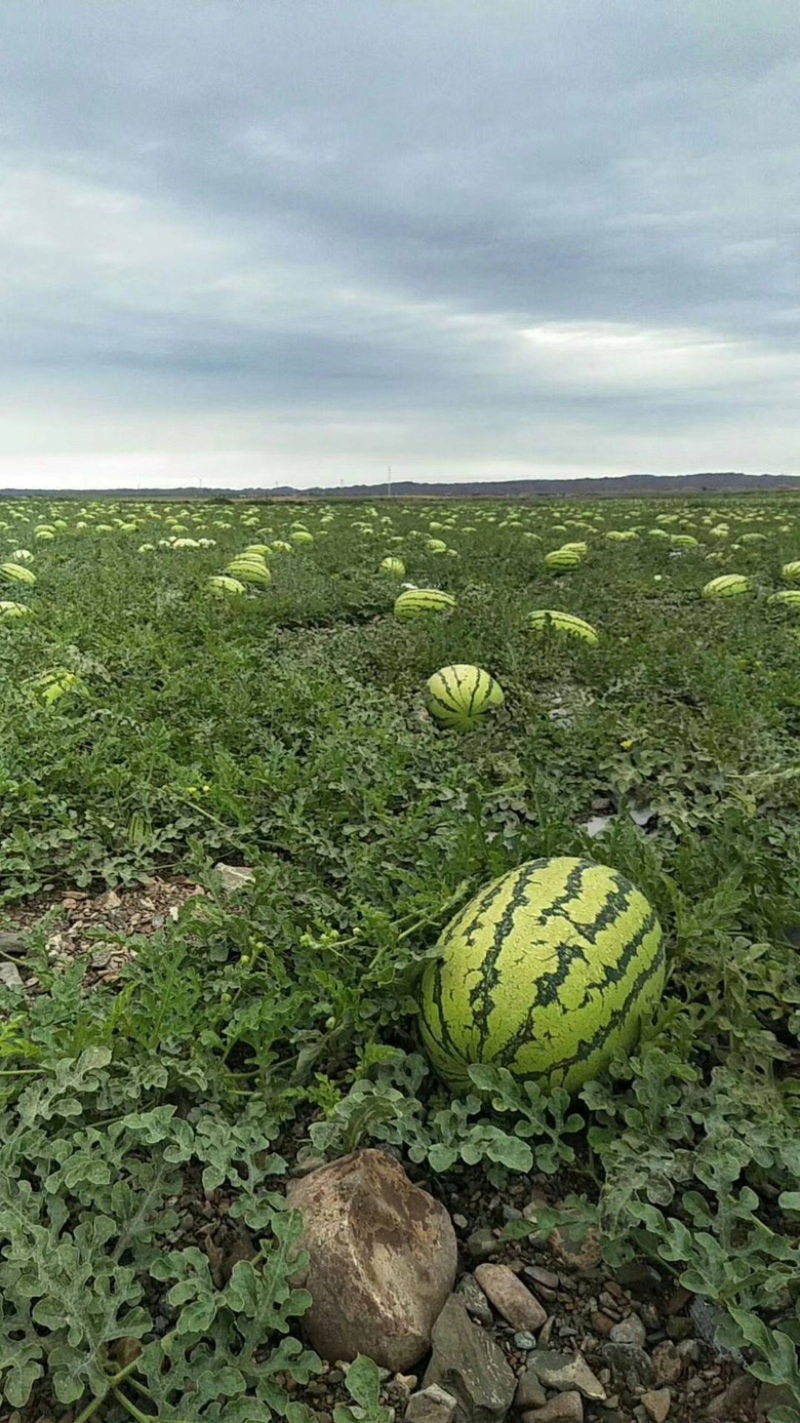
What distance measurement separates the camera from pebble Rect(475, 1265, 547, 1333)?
5.60 ft

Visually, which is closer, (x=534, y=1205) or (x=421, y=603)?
(x=534, y=1205)

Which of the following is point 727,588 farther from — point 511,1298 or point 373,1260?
point 373,1260

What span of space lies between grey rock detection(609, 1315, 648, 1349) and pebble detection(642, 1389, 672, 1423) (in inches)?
3.2

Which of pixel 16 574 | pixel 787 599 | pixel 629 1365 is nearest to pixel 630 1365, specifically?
pixel 629 1365

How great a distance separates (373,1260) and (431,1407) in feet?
0.87

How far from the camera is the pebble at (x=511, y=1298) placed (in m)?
1.71

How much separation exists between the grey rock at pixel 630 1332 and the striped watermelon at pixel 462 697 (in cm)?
315

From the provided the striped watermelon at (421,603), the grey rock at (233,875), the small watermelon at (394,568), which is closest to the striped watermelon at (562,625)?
the striped watermelon at (421,603)

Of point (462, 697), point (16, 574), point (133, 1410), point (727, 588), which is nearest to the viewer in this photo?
point (133, 1410)

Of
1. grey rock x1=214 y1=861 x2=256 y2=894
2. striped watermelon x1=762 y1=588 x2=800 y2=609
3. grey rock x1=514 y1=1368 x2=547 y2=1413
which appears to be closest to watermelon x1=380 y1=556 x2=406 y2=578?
striped watermelon x1=762 y1=588 x2=800 y2=609

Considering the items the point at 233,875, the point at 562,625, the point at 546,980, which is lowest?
the point at 233,875

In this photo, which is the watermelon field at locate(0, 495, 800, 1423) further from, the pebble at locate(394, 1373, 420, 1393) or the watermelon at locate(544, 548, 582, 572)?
the watermelon at locate(544, 548, 582, 572)

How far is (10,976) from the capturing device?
8.84 feet

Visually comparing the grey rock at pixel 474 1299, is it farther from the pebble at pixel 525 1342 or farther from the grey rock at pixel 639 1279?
the grey rock at pixel 639 1279
